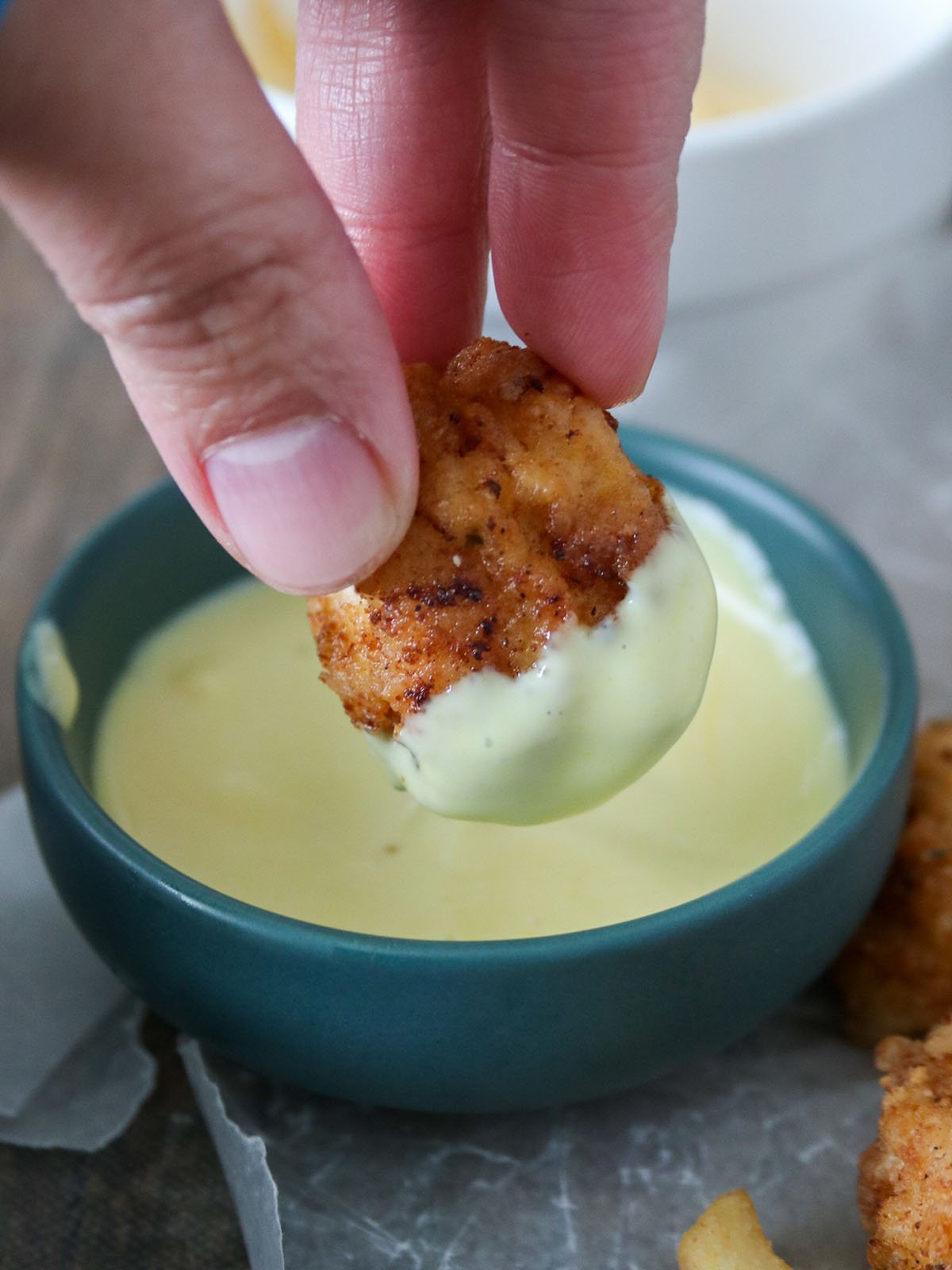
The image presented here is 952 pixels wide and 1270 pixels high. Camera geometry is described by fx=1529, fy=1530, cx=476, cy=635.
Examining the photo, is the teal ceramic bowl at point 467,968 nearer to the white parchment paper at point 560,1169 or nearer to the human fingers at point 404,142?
the white parchment paper at point 560,1169

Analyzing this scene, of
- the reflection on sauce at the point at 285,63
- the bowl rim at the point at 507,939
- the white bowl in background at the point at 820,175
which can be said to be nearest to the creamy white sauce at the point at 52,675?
the bowl rim at the point at 507,939

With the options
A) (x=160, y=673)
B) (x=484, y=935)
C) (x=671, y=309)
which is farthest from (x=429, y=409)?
(x=671, y=309)

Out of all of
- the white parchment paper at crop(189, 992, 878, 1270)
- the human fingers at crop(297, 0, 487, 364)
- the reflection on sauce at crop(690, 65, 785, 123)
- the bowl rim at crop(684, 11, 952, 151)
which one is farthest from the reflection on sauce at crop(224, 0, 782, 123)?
the white parchment paper at crop(189, 992, 878, 1270)

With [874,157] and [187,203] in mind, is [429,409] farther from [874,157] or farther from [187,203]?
[874,157]

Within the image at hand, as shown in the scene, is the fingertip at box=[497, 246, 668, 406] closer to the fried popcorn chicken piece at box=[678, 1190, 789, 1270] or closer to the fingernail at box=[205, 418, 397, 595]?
the fingernail at box=[205, 418, 397, 595]

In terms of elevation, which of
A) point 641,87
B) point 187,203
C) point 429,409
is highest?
point 187,203
